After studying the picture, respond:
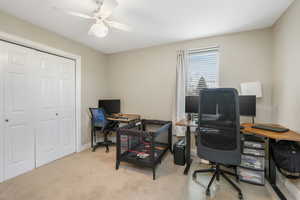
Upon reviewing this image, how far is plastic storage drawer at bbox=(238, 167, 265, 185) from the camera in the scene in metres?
1.90

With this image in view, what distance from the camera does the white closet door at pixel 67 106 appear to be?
2795mm

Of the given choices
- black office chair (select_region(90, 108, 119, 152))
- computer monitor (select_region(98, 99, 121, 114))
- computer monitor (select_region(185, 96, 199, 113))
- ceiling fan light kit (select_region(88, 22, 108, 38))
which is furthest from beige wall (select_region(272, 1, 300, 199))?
computer monitor (select_region(98, 99, 121, 114))

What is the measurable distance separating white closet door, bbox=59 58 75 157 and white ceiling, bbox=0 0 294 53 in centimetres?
70

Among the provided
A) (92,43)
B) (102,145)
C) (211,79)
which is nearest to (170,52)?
(211,79)

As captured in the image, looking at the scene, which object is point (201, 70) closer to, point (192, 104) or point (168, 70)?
point (168, 70)

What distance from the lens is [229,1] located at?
1.73 m

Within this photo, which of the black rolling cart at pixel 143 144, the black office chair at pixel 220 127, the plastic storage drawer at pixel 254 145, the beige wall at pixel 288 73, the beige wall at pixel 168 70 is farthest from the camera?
the beige wall at pixel 168 70

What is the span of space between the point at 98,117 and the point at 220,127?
8.54ft

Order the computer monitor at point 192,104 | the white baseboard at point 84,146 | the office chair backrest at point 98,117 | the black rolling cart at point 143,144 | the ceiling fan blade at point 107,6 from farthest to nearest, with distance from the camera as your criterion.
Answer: the white baseboard at point 84,146
the office chair backrest at point 98,117
the computer monitor at point 192,104
the black rolling cart at point 143,144
the ceiling fan blade at point 107,6

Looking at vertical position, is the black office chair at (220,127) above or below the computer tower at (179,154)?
above

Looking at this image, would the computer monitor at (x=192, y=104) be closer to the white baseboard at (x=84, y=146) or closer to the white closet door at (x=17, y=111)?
the white baseboard at (x=84, y=146)

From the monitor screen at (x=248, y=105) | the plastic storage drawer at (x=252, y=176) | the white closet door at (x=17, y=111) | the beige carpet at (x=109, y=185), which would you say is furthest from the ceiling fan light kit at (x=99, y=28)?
the plastic storage drawer at (x=252, y=176)

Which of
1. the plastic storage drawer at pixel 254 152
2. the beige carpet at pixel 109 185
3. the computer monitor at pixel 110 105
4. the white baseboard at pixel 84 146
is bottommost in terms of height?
the beige carpet at pixel 109 185

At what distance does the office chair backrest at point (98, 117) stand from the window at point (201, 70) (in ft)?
6.72
